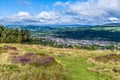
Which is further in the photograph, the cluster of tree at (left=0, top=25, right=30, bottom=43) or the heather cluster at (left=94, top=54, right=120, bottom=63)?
the cluster of tree at (left=0, top=25, right=30, bottom=43)

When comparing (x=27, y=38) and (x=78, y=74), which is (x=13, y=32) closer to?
(x=27, y=38)

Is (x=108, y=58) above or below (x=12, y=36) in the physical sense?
above

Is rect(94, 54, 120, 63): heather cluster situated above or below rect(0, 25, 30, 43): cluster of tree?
above

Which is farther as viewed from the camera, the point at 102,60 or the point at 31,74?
the point at 102,60

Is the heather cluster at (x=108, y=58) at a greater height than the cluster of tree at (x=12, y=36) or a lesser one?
greater

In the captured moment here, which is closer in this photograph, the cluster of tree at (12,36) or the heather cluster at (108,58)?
the heather cluster at (108,58)

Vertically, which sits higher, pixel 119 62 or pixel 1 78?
pixel 1 78

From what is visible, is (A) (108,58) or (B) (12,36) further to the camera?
(B) (12,36)

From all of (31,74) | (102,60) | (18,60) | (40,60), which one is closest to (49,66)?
(40,60)
